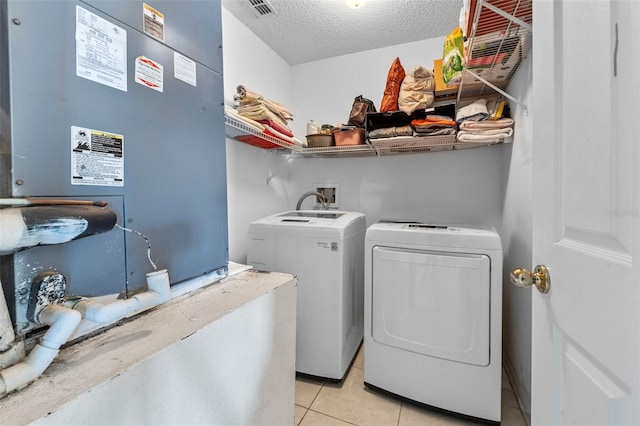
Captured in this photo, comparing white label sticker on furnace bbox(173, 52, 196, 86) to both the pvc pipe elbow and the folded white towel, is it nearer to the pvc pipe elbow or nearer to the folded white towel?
the pvc pipe elbow

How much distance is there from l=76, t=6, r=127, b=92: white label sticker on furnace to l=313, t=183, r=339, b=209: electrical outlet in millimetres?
1818

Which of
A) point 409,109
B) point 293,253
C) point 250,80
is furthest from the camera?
point 250,80

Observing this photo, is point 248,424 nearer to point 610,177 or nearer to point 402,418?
point 402,418

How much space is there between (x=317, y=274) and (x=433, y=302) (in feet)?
2.22

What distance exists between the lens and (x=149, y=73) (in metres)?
0.78

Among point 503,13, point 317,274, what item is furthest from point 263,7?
point 317,274

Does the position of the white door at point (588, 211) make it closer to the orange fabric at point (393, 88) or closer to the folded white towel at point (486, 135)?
the folded white towel at point (486, 135)

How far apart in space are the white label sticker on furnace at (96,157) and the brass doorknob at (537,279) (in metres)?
1.10

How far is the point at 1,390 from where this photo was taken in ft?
1.37

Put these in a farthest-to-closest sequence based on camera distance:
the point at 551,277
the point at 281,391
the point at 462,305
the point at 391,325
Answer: the point at 391,325, the point at 462,305, the point at 281,391, the point at 551,277

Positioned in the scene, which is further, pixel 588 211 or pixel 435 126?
pixel 435 126

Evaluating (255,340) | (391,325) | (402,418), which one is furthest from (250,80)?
(402,418)

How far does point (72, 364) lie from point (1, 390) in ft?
0.32

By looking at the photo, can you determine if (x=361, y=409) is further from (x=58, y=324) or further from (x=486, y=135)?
(x=486, y=135)
